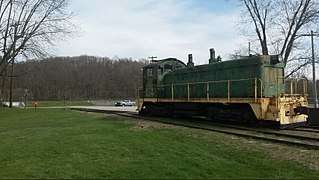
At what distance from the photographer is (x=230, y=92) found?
54.5ft

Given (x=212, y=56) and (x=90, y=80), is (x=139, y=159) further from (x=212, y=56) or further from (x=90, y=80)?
(x=90, y=80)

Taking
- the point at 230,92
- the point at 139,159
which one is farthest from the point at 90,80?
the point at 139,159

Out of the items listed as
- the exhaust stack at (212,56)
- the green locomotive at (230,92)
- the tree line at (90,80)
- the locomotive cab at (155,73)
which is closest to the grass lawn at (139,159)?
the green locomotive at (230,92)

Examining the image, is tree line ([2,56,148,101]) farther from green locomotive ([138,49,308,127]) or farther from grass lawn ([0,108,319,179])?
grass lawn ([0,108,319,179])

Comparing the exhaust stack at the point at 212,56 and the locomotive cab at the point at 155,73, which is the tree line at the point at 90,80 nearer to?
the locomotive cab at the point at 155,73

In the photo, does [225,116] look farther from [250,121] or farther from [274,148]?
[274,148]

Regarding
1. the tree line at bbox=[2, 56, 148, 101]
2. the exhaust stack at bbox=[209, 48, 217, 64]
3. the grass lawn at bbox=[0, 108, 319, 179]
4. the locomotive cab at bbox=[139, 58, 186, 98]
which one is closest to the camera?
the grass lawn at bbox=[0, 108, 319, 179]

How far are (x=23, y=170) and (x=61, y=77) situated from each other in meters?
105

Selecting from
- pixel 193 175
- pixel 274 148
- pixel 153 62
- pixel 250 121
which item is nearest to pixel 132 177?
pixel 193 175

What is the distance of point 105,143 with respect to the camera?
32.5ft

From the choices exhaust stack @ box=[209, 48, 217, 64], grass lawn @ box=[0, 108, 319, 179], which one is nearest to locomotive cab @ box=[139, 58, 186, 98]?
exhaust stack @ box=[209, 48, 217, 64]

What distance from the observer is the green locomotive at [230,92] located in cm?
1430

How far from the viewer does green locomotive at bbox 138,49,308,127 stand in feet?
46.9

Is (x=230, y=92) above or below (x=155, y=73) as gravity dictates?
below
